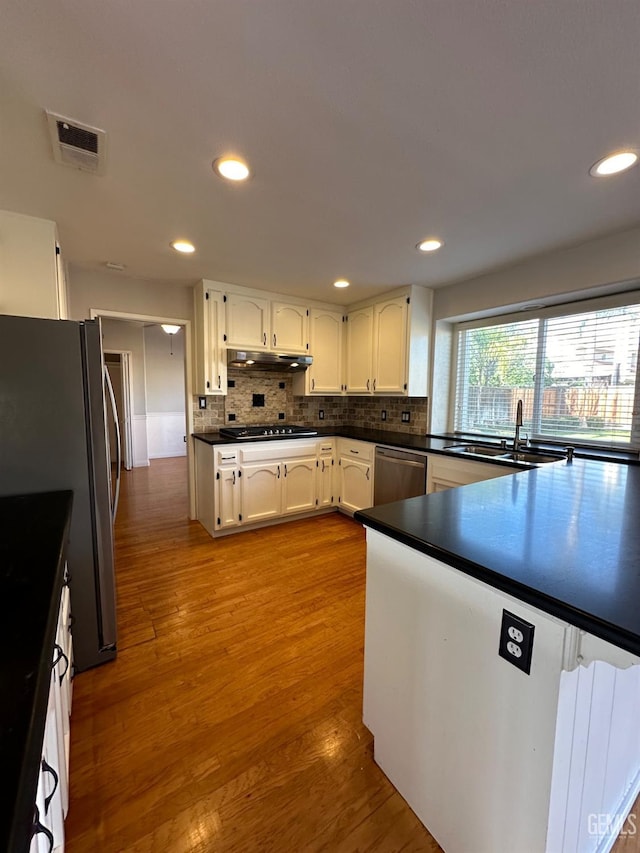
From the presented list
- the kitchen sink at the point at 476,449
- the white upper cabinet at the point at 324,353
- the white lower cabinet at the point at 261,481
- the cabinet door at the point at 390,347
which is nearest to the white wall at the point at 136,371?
the white lower cabinet at the point at 261,481

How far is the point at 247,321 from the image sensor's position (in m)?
3.45

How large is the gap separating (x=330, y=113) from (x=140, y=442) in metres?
6.02

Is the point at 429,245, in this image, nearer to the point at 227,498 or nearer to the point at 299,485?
the point at 299,485

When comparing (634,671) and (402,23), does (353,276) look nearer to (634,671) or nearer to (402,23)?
(402,23)

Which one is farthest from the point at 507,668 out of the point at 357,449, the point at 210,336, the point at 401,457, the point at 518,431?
the point at 210,336

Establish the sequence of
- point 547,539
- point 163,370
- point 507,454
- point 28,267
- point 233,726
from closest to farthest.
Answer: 1. point 547,539
2. point 233,726
3. point 28,267
4. point 507,454
5. point 163,370

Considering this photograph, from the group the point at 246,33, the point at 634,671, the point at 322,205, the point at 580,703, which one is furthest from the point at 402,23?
the point at 634,671

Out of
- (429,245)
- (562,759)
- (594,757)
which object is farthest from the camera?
(429,245)

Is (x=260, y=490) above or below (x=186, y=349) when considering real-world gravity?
below

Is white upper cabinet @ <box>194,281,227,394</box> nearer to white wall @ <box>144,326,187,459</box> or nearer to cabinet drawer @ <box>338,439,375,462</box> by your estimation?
cabinet drawer @ <box>338,439,375,462</box>

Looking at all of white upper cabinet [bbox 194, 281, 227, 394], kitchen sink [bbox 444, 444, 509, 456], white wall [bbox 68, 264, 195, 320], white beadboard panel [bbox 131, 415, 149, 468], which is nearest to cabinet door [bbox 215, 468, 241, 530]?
white upper cabinet [bbox 194, 281, 227, 394]

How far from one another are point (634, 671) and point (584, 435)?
2.06 metres

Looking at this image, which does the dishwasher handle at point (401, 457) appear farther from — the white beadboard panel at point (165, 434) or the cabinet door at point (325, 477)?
the white beadboard panel at point (165, 434)

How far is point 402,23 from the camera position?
3.17ft
